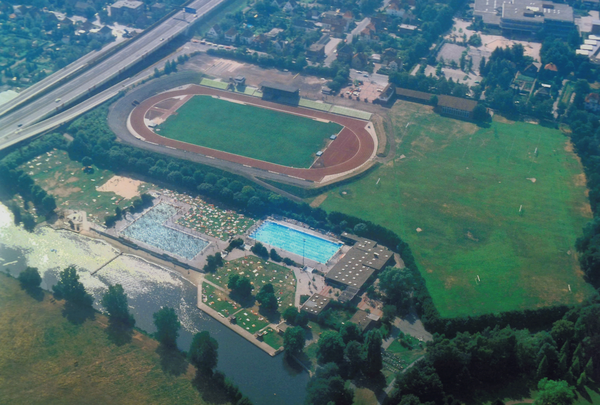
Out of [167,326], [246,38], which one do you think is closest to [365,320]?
[167,326]

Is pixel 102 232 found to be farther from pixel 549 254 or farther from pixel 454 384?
pixel 549 254

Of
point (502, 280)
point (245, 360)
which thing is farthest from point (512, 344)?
point (245, 360)

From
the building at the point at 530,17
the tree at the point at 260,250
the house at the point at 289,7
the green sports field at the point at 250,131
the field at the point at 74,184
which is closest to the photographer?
the tree at the point at 260,250

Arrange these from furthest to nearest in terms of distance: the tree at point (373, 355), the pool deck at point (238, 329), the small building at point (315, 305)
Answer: the small building at point (315, 305), the pool deck at point (238, 329), the tree at point (373, 355)

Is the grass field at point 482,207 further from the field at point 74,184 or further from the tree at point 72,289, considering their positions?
the tree at point 72,289

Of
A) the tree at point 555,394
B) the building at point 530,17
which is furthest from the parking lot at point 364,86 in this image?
the tree at point 555,394
